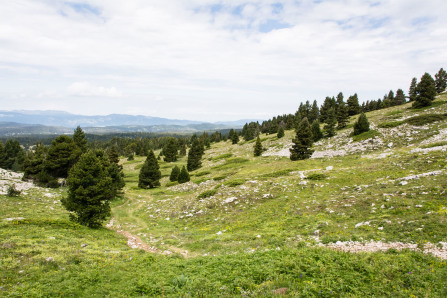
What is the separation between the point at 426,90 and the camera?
195 feet

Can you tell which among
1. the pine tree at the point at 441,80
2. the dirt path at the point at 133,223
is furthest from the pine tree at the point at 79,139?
the pine tree at the point at 441,80

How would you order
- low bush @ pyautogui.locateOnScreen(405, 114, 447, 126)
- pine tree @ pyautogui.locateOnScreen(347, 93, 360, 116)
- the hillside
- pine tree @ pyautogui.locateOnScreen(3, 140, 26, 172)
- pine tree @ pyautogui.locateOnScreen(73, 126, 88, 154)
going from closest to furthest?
the hillside → low bush @ pyautogui.locateOnScreen(405, 114, 447, 126) → pine tree @ pyautogui.locateOnScreen(73, 126, 88, 154) → pine tree @ pyautogui.locateOnScreen(3, 140, 26, 172) → pine tree @ pyautogui.locateOnScreen(347, 93, 360, 116)

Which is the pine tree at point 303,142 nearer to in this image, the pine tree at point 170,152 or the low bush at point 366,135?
the low bush at point 366,135

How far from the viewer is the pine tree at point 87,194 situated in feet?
65.4

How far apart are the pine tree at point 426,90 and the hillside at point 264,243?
160ft

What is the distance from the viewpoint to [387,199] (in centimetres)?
1686

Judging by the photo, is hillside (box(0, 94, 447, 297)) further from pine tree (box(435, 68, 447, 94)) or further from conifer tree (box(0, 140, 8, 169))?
pine tree (box(435, 68, 447, 94))

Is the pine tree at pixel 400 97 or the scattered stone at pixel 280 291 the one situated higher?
the pine tree at pixel 400 97

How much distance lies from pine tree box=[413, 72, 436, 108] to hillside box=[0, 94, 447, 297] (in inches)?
1923

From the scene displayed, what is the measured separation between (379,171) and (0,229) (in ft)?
119

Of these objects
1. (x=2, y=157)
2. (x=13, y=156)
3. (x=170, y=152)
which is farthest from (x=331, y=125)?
(x=13, y=156)

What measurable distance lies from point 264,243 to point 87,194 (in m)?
17.3

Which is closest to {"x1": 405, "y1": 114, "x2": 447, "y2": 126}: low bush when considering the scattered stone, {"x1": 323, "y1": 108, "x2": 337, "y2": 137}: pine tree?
{"x1": 323, "y1": 108, "x2": 337, "y2": 137}: pine tree

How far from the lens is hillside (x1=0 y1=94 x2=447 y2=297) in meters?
8.57
